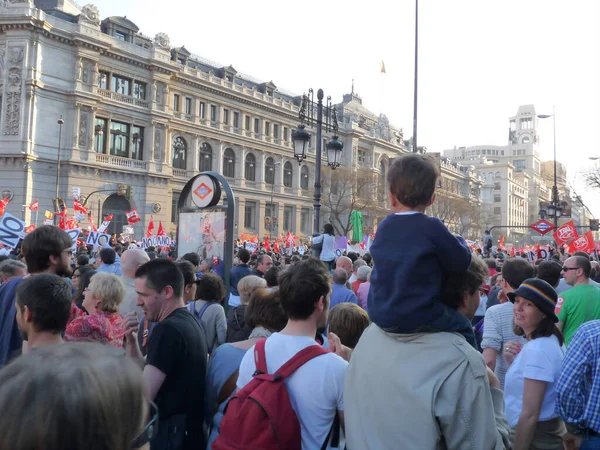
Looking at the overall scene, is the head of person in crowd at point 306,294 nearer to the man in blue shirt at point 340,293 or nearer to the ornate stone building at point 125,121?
the man in blue shirt at point 340,293

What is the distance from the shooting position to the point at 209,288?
595cm

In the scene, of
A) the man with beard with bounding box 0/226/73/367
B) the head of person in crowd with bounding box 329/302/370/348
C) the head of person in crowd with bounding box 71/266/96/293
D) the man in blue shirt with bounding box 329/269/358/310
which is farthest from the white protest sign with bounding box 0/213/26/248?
the head of person in crowd with bounding box 329/302/370/348

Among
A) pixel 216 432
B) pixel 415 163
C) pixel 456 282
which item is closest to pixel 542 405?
pixel 456 282

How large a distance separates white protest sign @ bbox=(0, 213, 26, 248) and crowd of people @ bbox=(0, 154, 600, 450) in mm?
5860

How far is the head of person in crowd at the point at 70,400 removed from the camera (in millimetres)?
1134

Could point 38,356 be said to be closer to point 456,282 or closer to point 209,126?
point 456,282

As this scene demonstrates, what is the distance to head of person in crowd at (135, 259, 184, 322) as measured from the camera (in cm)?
361

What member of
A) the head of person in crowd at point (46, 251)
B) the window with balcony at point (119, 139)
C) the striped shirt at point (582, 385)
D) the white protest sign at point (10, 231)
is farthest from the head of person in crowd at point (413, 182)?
the window with balcony at point (119, 139)

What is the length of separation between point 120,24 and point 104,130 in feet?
28.3

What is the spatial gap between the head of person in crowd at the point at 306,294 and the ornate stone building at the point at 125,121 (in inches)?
1408

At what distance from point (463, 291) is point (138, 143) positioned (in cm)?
4381

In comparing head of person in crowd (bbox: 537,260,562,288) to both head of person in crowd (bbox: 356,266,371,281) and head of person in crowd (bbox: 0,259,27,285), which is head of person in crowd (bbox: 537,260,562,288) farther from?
head of person in crowd (bbox: 0,259,27,285)

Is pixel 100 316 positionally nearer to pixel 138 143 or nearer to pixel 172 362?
pixel 172 362

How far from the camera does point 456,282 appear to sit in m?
2.39
